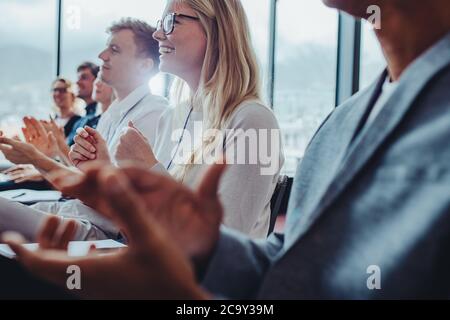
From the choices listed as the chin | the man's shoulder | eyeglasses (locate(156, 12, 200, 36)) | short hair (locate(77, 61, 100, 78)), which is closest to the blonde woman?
eyeglasses (locate(156, 12, 200, 36))

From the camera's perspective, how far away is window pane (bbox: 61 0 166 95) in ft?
12.8

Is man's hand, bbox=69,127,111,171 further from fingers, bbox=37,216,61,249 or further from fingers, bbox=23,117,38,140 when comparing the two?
fingers, bbox=37,216,61,249

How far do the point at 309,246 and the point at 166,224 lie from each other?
0.22 m

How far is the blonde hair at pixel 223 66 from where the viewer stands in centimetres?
170

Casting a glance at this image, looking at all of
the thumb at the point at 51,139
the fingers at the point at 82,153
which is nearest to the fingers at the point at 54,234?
the fingers at the point at 82,153

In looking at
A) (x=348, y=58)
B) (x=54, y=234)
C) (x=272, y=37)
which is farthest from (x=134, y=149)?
(x=348, y=58)

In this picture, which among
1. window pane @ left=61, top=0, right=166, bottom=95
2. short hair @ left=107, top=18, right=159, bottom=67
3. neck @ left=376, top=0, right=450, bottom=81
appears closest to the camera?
neck @ left=376, top=0, right=450, bottom=81

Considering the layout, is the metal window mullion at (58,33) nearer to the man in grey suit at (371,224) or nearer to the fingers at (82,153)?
the fingers at (82,153)

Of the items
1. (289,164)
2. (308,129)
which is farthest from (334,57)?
(289,164)

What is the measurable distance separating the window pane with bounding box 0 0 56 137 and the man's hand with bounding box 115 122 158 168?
11.2ft

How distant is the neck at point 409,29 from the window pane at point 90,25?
2757mm

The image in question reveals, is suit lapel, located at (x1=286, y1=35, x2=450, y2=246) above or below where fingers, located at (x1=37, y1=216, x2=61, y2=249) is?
above

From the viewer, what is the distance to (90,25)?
4477mm
